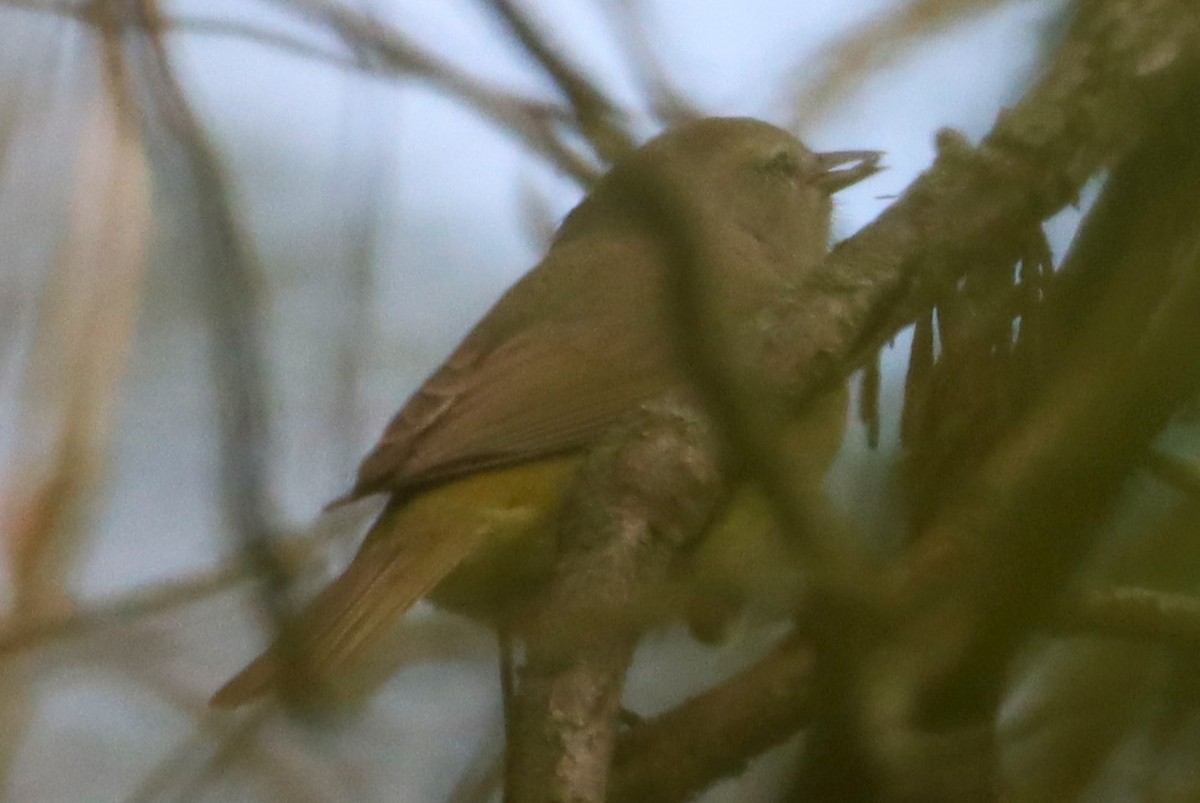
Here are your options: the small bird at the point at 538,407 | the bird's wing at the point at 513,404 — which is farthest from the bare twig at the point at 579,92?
the bird's wing at the point at 513,404

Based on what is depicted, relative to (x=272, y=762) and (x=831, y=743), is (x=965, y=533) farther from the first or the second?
(x=272, y=762)

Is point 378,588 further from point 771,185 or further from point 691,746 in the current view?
point 771,185

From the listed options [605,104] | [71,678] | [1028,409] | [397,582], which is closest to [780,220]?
[397,582]

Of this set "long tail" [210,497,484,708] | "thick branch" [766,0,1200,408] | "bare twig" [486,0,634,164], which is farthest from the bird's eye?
"bare twig" [486,0,634,164]

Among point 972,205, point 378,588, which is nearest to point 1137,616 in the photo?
point 972,205

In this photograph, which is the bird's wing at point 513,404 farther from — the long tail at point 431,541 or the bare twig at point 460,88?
the bare twig at point 460,88
